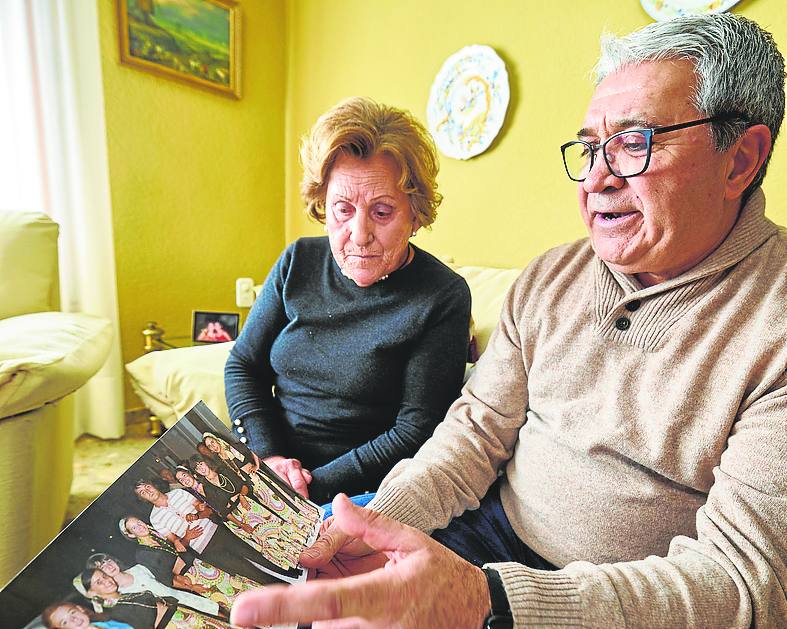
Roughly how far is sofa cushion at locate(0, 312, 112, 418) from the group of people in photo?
0.52 meters

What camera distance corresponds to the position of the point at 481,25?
184 cm

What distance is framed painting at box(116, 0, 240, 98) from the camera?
2117 millimetres

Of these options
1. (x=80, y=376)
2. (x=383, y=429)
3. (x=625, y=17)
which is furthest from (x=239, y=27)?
(x=383, y=429)

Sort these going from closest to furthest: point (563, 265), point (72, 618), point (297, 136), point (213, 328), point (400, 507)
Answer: point (72, 618) < point (400, 507) < point (563, 265) < point (213, 328) < point (297, 136)

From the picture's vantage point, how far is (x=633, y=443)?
69 cm

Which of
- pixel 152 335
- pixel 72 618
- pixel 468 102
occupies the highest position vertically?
pixel 468 102

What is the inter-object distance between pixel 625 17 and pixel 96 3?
1.96 m

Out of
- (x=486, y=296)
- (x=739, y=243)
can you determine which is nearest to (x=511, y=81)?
(x=486, y=296)

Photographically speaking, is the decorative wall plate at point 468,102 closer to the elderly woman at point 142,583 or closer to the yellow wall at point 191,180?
the yellow wall at point 191,180

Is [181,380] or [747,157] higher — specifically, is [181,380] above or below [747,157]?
below

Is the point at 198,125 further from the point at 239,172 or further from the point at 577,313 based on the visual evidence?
the point at 577,313

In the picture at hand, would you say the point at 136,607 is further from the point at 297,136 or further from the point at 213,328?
the point at 297,136

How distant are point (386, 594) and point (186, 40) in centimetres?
254

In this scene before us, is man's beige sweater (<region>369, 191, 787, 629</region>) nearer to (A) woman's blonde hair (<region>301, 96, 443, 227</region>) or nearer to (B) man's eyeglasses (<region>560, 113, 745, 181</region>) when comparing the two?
(B) man's eyeglasses (<region>560, 113, 745, 181</region>)
